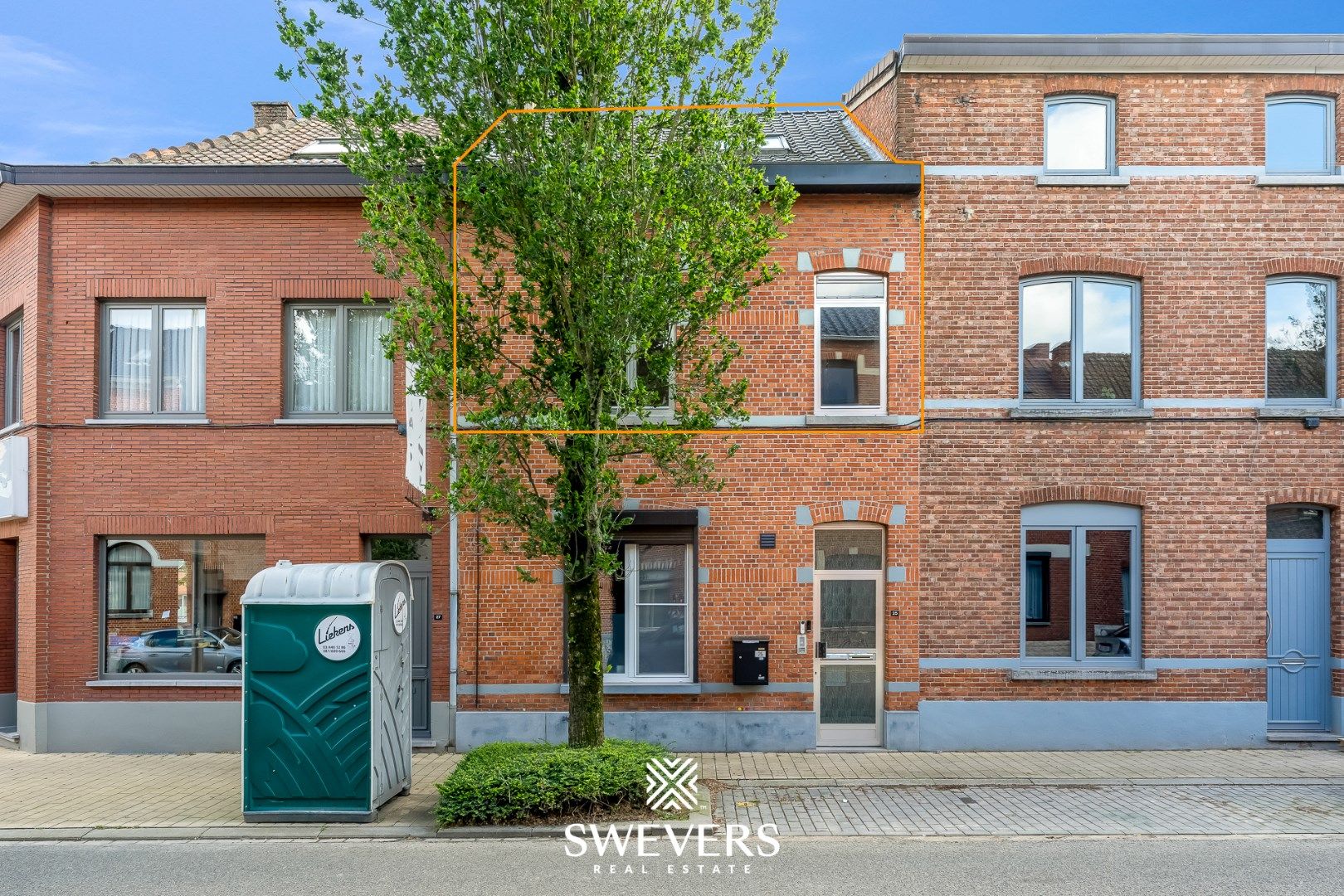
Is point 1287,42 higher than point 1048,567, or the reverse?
point 1287,42

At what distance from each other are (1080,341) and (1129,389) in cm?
85

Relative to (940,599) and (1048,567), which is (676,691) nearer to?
(940,599)

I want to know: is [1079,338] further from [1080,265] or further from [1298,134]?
[1298,134]

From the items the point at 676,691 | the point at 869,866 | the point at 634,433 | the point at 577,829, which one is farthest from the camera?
the point at 676,691

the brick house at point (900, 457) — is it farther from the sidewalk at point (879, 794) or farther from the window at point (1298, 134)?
the sidewalk at point (879, 794)

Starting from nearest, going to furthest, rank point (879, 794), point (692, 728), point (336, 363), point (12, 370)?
point (879, 794), point (692, 728), point (336, 363), point (12, 370)

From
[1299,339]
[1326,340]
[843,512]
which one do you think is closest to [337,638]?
[843,512]

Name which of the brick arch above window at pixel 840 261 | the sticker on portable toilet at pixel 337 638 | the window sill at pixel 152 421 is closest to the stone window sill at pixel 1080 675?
the brick arch above window at pixel 840 261

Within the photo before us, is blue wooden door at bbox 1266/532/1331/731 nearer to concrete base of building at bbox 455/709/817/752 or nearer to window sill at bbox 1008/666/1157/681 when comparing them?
window sill at bbox 1008/666/1157/681

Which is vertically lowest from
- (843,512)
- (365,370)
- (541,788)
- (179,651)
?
(541,788)

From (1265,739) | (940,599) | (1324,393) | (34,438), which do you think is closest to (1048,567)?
(940,599)

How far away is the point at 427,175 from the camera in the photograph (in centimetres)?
947

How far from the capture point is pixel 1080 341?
12406 mm

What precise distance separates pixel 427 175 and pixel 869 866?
7.15m
